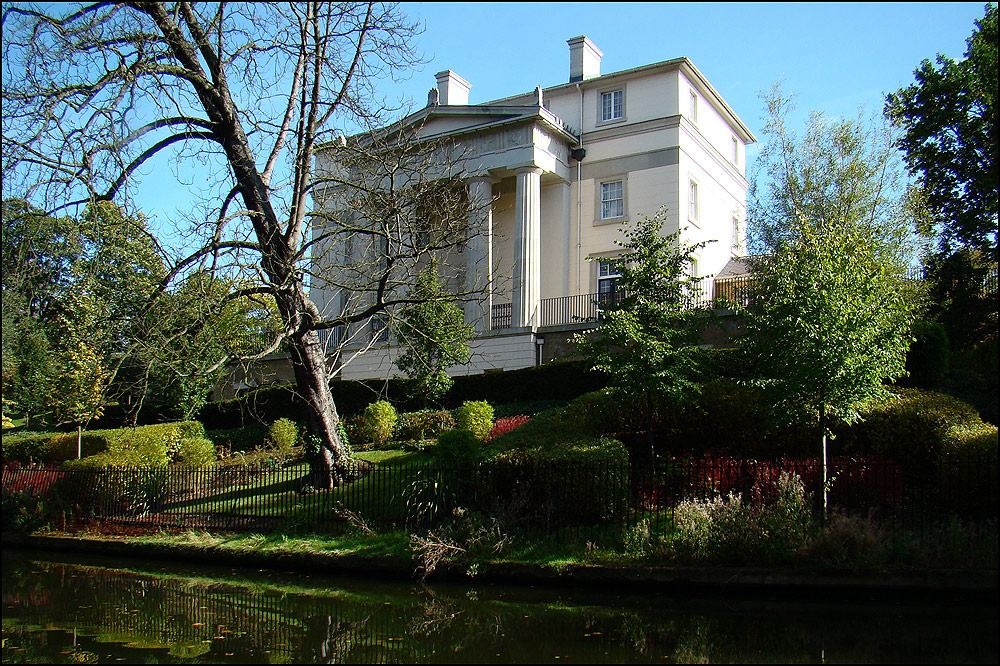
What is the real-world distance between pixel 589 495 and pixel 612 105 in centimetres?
2256

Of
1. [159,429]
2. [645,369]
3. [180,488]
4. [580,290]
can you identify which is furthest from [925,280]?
[159,429]

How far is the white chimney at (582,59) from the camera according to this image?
32.9 meters

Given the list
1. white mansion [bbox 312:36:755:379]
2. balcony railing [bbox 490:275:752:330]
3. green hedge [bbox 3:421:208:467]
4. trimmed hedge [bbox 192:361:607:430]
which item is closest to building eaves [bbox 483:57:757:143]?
white mansion [bbox 312:36:755:379]

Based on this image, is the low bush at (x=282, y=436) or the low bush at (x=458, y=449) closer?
the low bush at (x=458, y=449)

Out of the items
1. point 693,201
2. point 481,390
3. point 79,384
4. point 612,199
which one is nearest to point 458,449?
point 481,390

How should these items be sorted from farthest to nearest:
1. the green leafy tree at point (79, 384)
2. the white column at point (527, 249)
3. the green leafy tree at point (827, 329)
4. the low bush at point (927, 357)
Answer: the white column at point (527, 249)
the green leafy tree at point (79, 384)
the low bush at point (927, 357)
the green leafy tree at point (827, 329)

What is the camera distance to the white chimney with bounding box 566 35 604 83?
32906 millimetres

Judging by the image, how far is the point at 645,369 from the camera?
14.9m

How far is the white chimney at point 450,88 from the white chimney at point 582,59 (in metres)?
5.72

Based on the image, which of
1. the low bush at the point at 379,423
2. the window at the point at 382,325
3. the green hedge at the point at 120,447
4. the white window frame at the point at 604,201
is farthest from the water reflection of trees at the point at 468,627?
the white window frame at the point at 604,201

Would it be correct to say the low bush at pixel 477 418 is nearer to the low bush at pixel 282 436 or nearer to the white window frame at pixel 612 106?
the low bush at pixel 282 436

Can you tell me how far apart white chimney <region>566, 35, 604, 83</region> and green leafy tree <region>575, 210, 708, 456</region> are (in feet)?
60.7

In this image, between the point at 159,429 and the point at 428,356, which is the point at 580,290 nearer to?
the point at 428,356

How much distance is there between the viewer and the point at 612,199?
31438 mm
